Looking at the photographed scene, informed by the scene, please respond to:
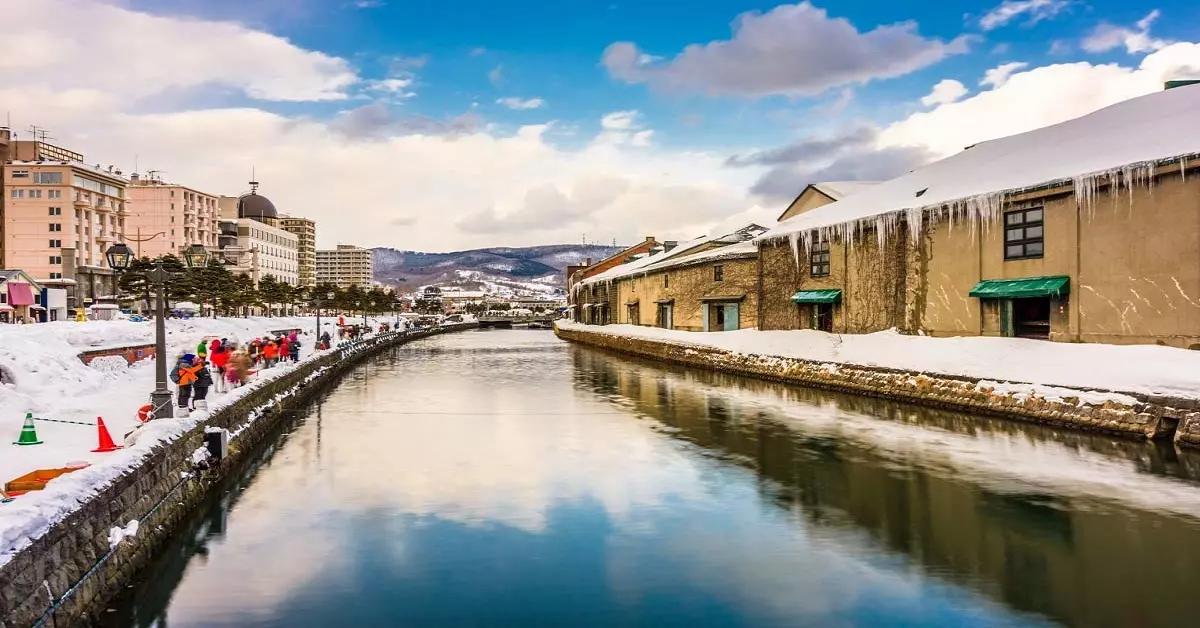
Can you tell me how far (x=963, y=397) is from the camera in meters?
25.1

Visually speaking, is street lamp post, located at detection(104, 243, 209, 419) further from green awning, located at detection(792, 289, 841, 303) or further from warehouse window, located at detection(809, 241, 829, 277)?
warehouse window, located at detection(809, 241, 829, 277)

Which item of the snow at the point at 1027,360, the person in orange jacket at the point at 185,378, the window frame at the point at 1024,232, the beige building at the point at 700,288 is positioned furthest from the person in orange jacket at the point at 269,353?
the window frame at the point at 1024,232

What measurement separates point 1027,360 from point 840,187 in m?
30.0

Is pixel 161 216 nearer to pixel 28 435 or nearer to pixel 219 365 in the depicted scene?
pixel 219 365

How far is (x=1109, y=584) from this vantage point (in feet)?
34.3

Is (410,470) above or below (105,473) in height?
below

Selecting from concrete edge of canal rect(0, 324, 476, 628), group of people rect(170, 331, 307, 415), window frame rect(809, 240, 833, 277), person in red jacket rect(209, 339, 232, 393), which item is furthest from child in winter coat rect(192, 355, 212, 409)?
window frame rect(809, 240, 833, 277)

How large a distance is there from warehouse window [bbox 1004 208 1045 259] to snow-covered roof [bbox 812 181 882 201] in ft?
74.2

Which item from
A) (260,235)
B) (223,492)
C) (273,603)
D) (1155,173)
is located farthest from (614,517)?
(260,235)

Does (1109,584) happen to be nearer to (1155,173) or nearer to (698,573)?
(698,573)

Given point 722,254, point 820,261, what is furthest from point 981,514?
point 722,254

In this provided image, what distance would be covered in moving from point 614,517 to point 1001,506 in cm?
746

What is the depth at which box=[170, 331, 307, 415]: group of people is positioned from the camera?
1734 cm

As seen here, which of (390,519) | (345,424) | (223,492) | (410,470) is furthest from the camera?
(345,424)
